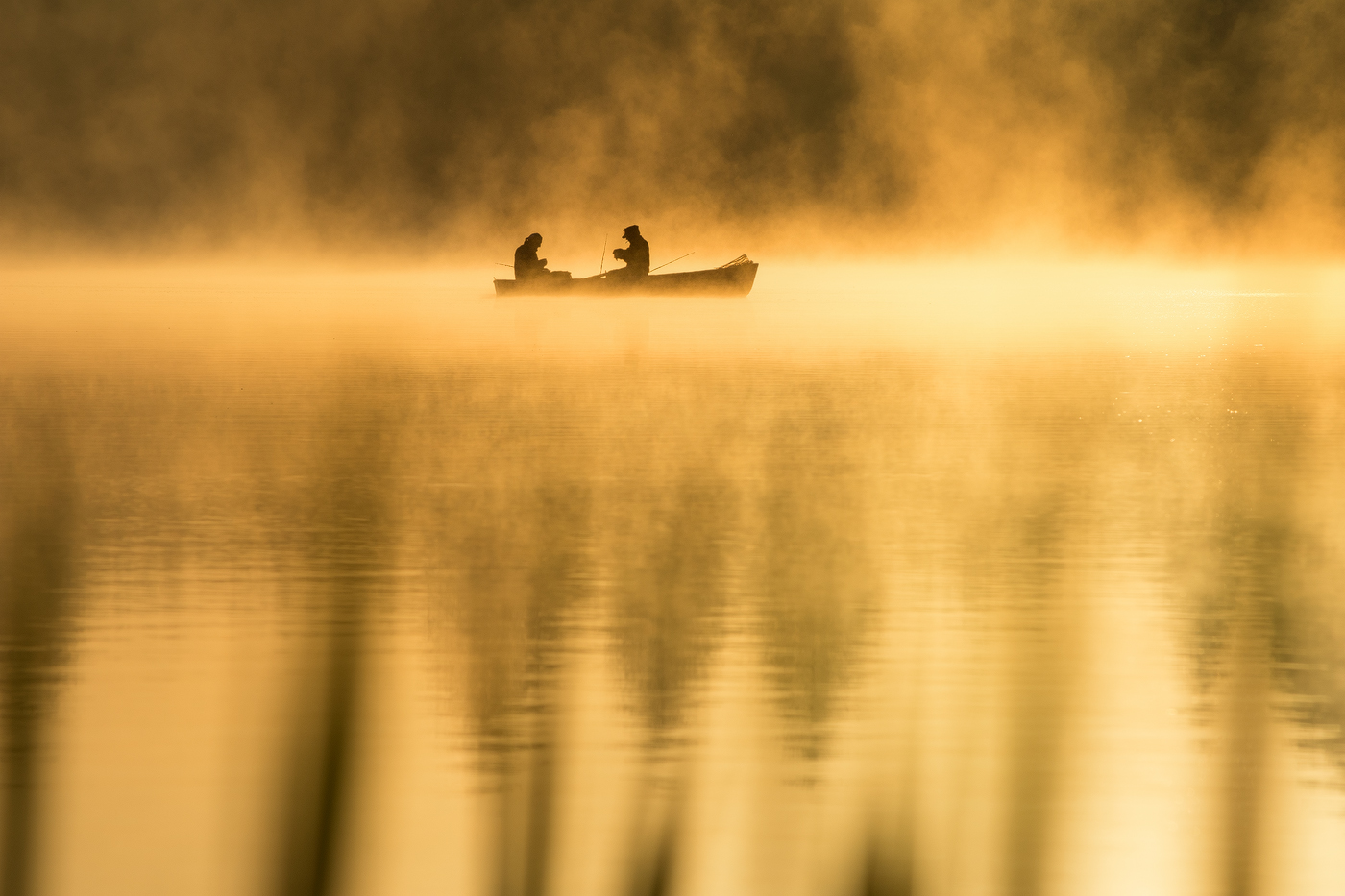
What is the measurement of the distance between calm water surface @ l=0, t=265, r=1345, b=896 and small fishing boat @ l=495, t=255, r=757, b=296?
4706cm

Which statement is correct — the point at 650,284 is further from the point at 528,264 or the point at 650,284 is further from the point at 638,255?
the point at 528,264

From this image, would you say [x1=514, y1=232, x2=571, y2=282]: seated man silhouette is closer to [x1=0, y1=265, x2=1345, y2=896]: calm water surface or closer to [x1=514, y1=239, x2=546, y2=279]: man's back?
[x1=514, y1=239, x2=546, y2=279]: man's back

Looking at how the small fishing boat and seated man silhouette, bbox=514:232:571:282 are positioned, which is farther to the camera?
the small fishing boat

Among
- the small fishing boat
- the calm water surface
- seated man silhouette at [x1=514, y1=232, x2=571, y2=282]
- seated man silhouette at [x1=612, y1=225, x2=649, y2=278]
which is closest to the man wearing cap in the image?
seated man silhouette at [x1=514, y1=232, x2=571, y2=282]

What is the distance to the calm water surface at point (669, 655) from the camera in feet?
25.5

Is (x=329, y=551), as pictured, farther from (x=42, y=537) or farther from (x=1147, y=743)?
(x=1147, y=743)

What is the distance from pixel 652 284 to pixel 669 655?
62643 millimetres

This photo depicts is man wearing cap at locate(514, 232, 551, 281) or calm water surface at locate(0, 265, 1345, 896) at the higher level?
man wearing cap at locate(514, 232, 551, 281)

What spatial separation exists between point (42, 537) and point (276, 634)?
4112 mm

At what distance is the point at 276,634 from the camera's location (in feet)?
36.8

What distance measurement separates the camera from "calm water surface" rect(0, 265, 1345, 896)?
25.5 feet

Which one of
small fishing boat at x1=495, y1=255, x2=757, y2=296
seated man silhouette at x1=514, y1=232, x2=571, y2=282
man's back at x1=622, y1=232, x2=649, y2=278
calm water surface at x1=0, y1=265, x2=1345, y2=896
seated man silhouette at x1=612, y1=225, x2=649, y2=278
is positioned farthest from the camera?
small fishing boat at x1=495, y1=255, x2=757, y2=296

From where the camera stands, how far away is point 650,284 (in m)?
72.7

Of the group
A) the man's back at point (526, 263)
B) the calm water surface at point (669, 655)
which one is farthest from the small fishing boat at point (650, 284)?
the calm water surface at point (669, 655)
